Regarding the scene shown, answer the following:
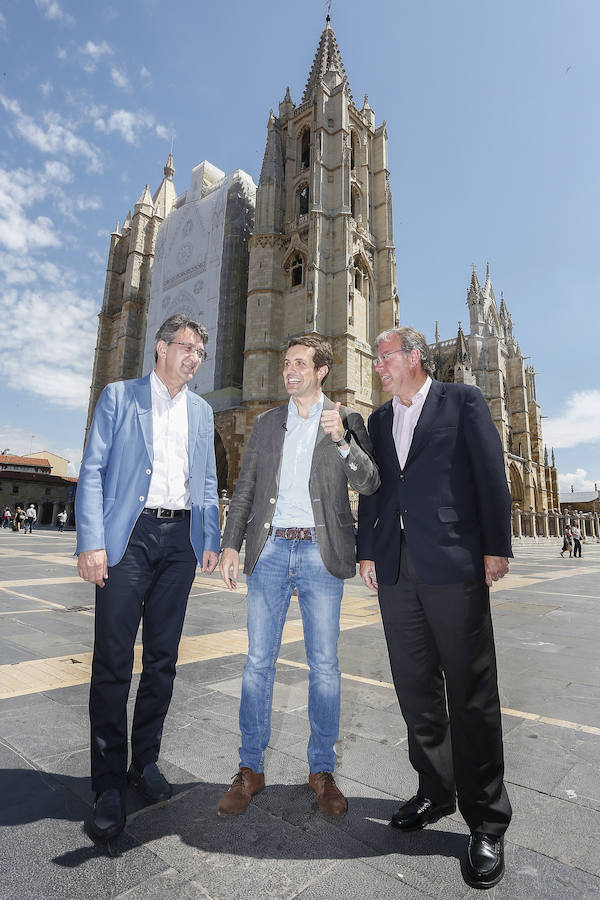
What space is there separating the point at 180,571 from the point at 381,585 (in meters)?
0.95

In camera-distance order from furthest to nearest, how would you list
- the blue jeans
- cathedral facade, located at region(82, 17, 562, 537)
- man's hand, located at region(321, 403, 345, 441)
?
cathedral facade, located at region(82, 17, 562, 537) → the blue jeans → man's hand, located at region(321, 403, 345, 441)

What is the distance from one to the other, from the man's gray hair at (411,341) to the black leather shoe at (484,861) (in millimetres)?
1838

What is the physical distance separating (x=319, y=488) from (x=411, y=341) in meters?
0.81

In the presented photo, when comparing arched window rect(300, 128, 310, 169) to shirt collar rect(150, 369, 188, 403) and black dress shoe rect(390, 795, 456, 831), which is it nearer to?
shirt collar rect(150, 369, 188, 403)

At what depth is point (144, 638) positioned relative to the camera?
219cm

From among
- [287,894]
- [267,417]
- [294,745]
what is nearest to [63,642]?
[294,745]

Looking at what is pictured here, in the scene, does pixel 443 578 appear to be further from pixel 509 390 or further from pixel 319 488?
pixel 509 390

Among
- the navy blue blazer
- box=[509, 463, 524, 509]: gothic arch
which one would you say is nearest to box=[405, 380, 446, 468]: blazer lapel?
the navy blue blazer

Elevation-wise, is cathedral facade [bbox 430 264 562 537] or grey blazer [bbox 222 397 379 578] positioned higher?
cathedral facade [bbox 430 264 562 537]

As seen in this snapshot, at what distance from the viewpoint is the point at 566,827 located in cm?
179

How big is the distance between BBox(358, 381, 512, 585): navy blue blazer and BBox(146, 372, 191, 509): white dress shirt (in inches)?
38.4

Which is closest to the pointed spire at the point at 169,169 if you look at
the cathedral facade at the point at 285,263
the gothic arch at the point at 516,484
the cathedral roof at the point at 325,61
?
the cathedral facade at the point at 285,263

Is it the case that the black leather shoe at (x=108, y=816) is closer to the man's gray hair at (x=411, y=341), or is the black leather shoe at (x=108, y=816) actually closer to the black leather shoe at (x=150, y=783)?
the black leather shoe at (x=150, y=783)

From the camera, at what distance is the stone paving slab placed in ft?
4.89
